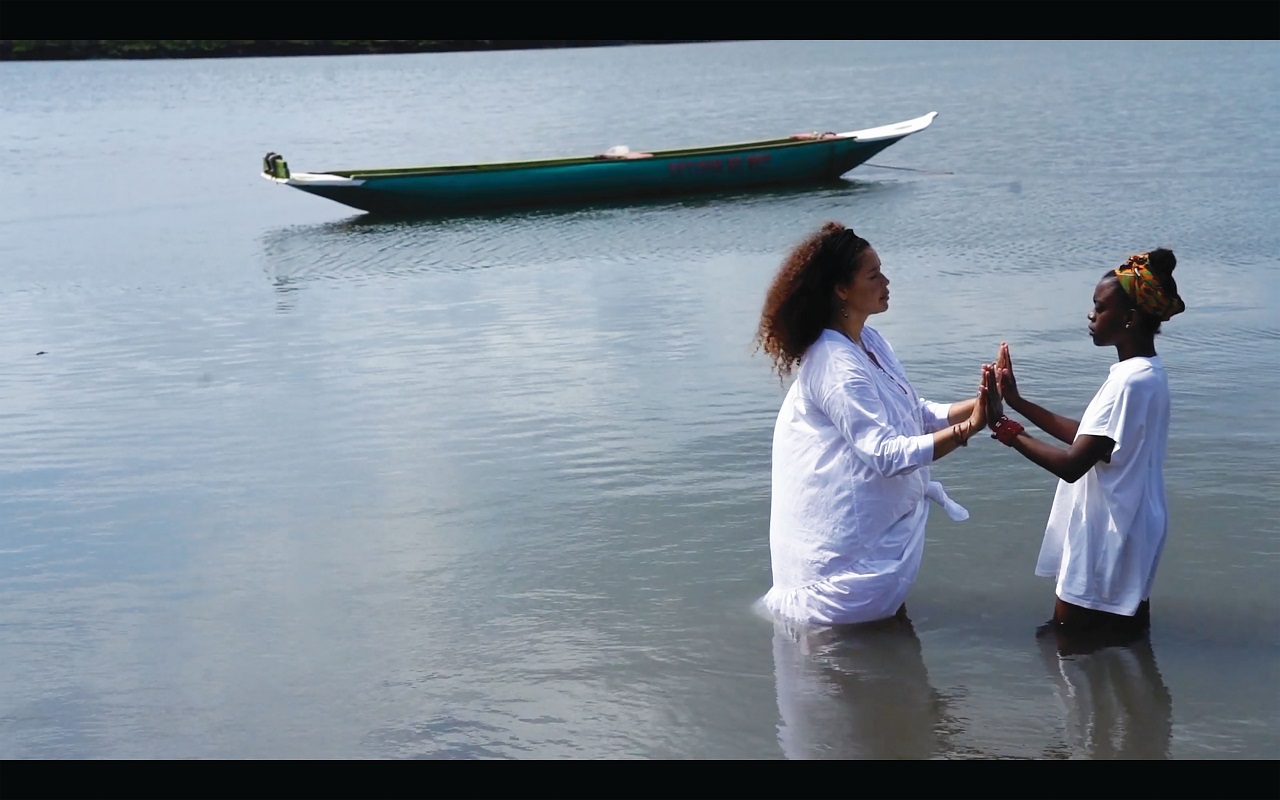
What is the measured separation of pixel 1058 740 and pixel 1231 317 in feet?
26.7

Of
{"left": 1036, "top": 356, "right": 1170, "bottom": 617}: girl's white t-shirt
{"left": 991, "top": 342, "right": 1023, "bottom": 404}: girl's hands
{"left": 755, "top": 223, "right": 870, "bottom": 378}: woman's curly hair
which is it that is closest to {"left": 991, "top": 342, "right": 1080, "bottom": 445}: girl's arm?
{"left": 991, "top": 342, "right": 1023, "bottom": 404}: girl's hands

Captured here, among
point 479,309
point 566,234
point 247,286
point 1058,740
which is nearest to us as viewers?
point 1058,740

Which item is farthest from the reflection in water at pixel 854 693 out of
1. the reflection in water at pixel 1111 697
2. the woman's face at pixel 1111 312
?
the woman's face at pixel 1111 312

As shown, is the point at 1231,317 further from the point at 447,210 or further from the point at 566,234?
the point at 447,210

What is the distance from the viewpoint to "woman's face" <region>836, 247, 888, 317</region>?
5.15m

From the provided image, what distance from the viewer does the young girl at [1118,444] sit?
16.0ft

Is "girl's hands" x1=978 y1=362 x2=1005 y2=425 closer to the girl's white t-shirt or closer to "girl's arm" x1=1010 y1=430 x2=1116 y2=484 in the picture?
"girl's arm" x1=1010 y1=430 x2=1116 y2=484

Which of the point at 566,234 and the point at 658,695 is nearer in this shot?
the point at 658,695

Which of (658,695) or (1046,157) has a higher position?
(1046,157)

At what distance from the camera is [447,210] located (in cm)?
2347

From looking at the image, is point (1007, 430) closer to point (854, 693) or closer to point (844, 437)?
point (844, 437)

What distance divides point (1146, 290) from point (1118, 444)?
0.53 meters

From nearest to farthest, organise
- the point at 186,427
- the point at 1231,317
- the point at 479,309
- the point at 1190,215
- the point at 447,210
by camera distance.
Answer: the point at 186,427 < the point at 1231,317 < the point at 479,309 < the point at 1190,215 < the point at 447,210

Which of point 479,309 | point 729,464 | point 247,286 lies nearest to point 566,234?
point 247,286
